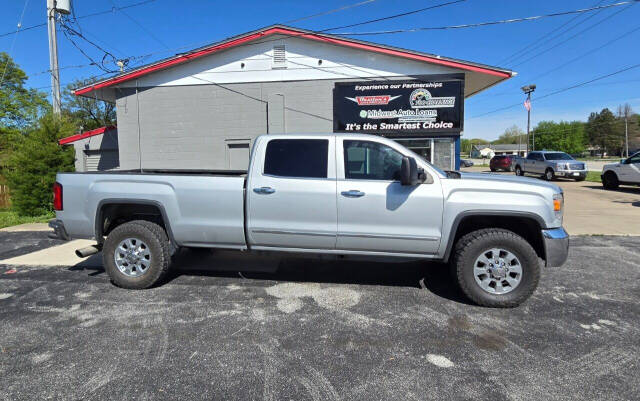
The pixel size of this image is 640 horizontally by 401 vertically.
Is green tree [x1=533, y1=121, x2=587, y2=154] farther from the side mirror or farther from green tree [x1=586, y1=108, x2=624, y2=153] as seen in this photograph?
the side mirror

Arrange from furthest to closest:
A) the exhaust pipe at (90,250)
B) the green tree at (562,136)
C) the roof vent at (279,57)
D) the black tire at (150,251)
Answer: the green tree at (562,136), the roof vent at (279,57), the exhaust pipe at (90,250), the black tire at (150,251)

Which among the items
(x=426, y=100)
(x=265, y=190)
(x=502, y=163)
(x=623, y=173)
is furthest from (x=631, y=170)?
(x=502, y=163)

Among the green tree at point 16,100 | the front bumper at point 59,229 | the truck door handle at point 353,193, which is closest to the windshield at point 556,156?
the truck door handle at point 353,193

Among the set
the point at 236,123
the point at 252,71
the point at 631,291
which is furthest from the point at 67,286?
the point at 252,71

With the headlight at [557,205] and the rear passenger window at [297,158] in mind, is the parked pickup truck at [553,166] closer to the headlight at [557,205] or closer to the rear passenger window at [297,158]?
the headlight at [557,205]

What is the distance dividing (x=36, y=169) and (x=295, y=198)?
34.0ft

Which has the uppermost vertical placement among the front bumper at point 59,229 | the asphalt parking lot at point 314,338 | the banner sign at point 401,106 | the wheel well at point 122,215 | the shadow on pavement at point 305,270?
the banner sign at point 401,106

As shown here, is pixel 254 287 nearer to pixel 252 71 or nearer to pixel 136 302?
pixel 136 302

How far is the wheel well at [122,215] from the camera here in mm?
4652

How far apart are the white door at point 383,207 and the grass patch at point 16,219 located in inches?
393

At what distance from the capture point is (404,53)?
11.2 metres

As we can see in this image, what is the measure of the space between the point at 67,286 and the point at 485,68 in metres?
11.6

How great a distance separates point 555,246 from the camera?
12.8 feet

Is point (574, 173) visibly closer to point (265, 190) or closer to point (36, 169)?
point (265, 190)
